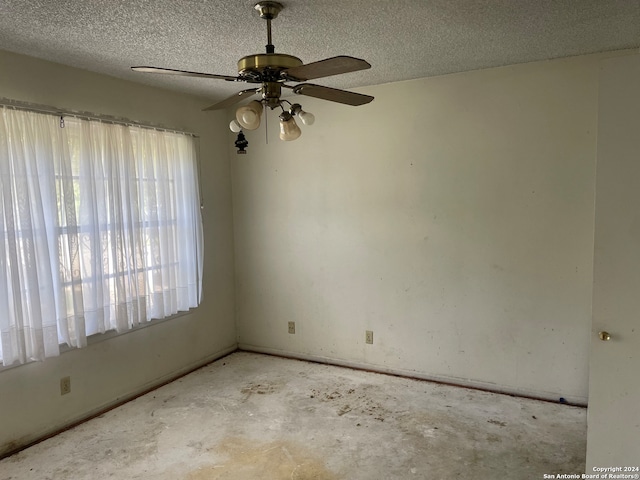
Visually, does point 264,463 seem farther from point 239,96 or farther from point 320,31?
point 320,31

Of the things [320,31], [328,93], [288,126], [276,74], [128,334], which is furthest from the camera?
[128,334]

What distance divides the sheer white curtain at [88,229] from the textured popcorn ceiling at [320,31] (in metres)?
0.54

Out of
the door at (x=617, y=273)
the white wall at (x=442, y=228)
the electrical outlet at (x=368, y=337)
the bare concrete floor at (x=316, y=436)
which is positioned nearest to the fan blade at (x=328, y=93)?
the door at (x=617, y=273)

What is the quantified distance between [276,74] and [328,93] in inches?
10.9

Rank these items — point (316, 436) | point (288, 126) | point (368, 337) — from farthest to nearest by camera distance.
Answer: point (368, 337) → point (316, 436) → point (288, 126)

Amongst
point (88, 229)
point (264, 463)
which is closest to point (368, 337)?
point (264, 463)

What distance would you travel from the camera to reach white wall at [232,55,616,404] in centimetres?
306

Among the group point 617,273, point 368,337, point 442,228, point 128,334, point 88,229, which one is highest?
point 88,229

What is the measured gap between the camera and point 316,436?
276 cm

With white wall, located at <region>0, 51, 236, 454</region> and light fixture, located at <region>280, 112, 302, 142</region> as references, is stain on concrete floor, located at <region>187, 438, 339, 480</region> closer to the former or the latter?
white wall, located at <region>0, 51, 236, 454</region>

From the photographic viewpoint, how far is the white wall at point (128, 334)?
8.86ft

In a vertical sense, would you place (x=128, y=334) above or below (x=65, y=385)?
above

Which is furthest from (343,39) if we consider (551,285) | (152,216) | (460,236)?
(551,285)

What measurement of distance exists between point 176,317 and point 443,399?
2237 mm
